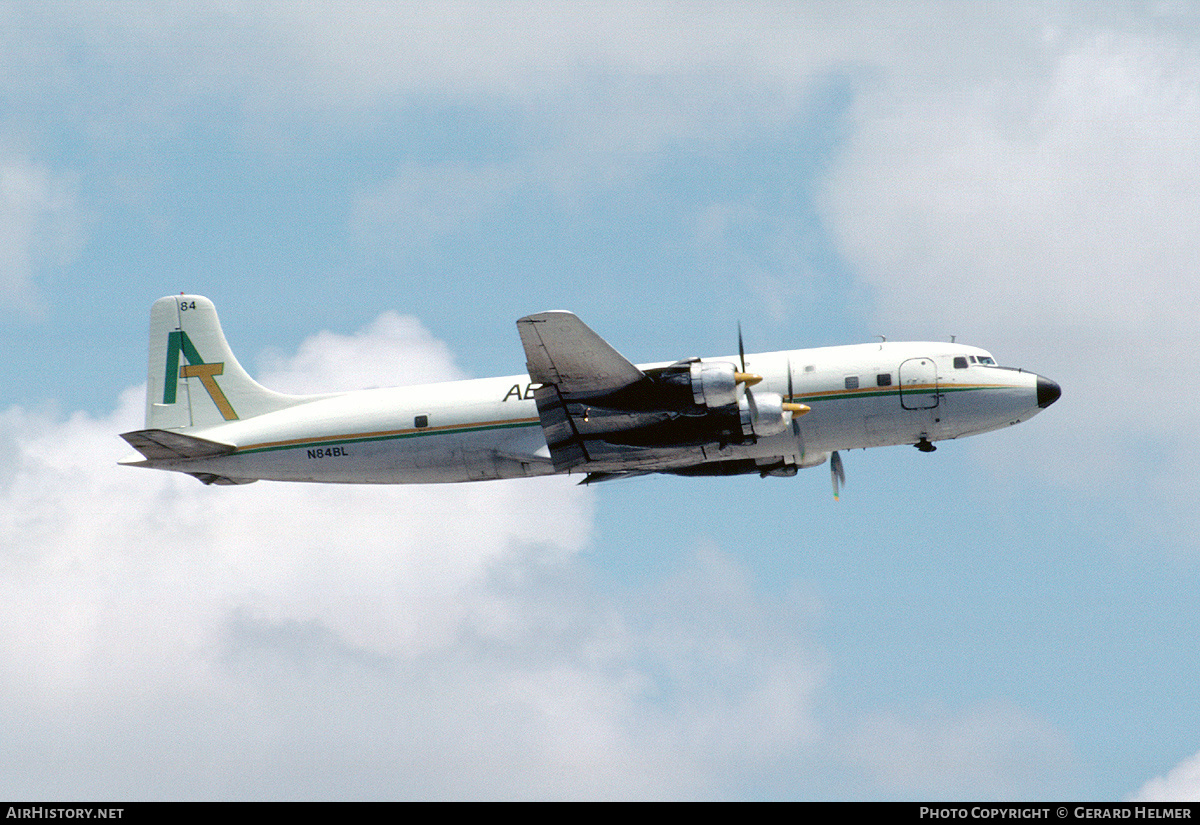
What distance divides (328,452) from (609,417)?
29.0ft

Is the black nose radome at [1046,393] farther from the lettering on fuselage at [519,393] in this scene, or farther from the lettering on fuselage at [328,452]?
the lettering on fuselage at [328,452]

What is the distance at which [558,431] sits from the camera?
117 feet

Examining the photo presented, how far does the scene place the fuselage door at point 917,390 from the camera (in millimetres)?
35250

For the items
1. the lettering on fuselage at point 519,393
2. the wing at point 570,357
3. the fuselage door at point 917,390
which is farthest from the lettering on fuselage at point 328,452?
the fuselage door at point 917,390

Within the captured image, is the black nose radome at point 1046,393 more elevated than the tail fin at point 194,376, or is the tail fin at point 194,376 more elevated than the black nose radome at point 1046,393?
the tail fin at point 194,376

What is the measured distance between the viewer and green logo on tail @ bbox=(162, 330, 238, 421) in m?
40.6

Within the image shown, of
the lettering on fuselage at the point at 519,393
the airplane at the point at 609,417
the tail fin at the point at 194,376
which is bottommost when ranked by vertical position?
the airplane at the point at 609,417

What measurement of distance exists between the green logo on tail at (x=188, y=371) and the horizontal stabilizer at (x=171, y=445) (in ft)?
6.44

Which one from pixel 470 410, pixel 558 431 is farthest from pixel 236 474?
pixel 558 431

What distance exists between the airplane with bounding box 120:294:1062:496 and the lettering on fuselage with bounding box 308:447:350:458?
0.06 metres

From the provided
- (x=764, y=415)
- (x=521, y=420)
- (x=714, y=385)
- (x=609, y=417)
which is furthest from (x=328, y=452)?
(x=764, y=415)

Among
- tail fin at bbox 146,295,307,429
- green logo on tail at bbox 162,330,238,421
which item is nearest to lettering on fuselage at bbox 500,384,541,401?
tail fin at bbox 146,295,307,429
